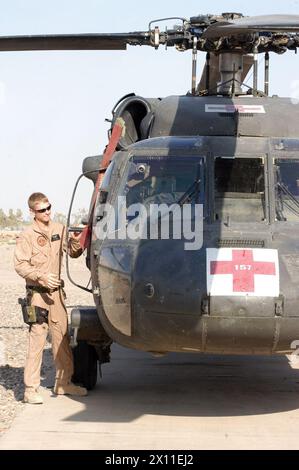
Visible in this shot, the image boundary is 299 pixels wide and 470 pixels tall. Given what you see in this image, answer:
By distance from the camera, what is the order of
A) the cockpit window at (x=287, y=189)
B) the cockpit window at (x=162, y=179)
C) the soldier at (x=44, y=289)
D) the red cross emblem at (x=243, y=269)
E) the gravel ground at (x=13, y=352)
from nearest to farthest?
the red cross emblem at (x=243, y=269) → the cockpit window at (x=287, y=189) → the cockpit window at (x=162, y=179) → the gravel ground at (x=13, y=352) → the soldier at (x=44, y=289)

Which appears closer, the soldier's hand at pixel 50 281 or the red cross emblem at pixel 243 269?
the red cross emblem at pixel 243 269

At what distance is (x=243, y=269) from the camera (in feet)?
19.4

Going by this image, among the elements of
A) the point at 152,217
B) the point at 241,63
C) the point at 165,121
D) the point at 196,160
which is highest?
the point at 241,63

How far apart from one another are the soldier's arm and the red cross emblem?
5.53ft

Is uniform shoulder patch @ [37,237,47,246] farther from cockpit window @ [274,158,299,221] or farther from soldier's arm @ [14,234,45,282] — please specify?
cockpit window @ [274,158,299,221]

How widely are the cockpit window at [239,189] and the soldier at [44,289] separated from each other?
1.30 metres

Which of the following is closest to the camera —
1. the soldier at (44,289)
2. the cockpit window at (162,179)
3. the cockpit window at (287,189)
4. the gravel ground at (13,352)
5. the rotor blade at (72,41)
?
the cockpit window at (287,189)

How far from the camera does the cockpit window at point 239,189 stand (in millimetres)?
6707

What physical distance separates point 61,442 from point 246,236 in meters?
1.84

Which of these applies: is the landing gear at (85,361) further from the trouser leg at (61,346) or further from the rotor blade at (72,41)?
the rotor blade at (72,41)

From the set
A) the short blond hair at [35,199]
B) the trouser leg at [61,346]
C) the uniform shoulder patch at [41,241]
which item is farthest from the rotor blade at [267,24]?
the trouser leg at [61,346]

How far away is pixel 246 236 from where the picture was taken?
622cm
